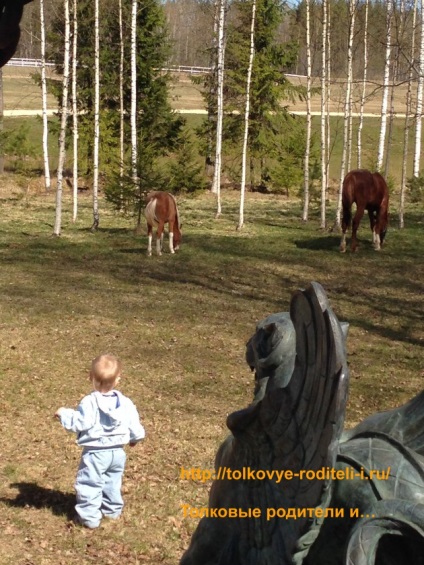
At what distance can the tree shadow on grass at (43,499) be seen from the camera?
640cm

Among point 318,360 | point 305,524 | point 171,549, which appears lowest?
point 171,549

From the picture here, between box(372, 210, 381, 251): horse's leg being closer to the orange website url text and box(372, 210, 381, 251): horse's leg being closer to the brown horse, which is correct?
the brown horse

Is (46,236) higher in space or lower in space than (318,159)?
lower

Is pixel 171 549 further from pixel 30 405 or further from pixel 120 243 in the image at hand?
pixel 120 243

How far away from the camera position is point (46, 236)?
1936 centimetres

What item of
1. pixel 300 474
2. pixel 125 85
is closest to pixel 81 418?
pixel 300 474

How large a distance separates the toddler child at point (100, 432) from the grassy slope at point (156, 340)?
11.7 inches

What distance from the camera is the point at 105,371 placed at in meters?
5.52

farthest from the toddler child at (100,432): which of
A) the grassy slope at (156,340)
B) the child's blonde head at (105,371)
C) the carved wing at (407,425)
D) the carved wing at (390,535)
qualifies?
the carved wing at (390,535)

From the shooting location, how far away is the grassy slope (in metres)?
6.37

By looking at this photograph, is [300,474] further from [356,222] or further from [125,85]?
[125,85]

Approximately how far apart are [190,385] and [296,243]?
10218mm

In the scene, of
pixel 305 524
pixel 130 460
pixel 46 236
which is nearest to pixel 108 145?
pixel 46 236

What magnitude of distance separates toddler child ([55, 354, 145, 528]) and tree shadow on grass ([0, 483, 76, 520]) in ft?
1.23
